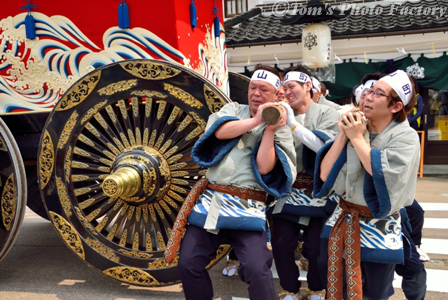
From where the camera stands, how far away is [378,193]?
1.89m

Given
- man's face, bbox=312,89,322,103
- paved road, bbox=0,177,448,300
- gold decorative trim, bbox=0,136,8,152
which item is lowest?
→ paved road, bbox=0,177,448,300

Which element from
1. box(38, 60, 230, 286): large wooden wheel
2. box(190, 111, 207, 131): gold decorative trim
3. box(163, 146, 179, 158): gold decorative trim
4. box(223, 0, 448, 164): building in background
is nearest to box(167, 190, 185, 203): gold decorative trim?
box(38, 60, 230, 286): large wooden wheel

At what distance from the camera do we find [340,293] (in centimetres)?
216

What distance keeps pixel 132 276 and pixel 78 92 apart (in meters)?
1.35

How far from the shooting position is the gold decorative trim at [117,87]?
9.18 ft

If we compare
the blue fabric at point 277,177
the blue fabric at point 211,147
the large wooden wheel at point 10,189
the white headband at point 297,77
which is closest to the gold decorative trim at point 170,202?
the blue fabric at point 211,147

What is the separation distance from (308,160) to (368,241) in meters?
0.76

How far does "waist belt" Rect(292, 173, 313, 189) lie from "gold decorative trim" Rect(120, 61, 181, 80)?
1078mm

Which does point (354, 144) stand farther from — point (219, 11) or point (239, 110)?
point (219, 11)

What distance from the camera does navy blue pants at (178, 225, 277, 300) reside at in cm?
220

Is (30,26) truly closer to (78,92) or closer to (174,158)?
(78,92)

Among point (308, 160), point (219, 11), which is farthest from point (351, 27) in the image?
point (308, 160)

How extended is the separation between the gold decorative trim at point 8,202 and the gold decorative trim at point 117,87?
35.4 inches

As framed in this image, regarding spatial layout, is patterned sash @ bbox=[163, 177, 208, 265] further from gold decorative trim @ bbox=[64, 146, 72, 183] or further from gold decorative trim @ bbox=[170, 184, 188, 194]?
gold decorative trim @ bbox=[64, 146, 72, 183]
